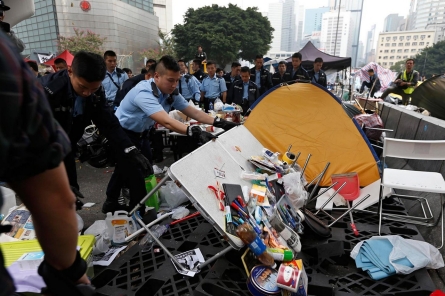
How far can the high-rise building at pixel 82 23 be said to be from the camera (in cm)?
3619

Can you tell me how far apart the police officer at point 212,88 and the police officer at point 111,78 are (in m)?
2.31

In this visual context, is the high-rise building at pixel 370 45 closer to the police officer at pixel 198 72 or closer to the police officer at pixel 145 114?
the police officer at pixel 198 72

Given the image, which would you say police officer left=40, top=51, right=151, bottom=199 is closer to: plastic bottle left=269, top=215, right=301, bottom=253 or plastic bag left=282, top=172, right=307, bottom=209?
plastic bottle left=269, top=215, right=301, bottom=253

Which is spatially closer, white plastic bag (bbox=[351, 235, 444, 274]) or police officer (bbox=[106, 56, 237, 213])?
white plastic bag (bbox=[351, 235, 444, 274])

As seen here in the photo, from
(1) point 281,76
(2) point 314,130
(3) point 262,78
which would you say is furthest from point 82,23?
(2) point 314,130

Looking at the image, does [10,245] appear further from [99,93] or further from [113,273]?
[99,93]

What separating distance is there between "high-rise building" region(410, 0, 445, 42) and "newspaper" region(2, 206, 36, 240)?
2990 inches

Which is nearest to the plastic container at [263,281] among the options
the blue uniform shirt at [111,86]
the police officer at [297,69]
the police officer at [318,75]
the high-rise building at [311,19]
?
the blue uniform shirt at [111,86]

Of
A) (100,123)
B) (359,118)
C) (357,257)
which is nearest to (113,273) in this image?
(100,123)

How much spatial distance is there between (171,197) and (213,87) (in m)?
5.08

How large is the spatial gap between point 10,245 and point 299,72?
7551 millimetres

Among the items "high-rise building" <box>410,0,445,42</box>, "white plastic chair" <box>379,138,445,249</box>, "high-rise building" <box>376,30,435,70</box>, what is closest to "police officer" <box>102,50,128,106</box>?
"white plastic chair" <box>379,138,445,249</box>

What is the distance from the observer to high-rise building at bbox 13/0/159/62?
3619 centimetres

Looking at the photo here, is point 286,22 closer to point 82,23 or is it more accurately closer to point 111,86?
point 82,23
